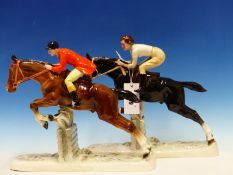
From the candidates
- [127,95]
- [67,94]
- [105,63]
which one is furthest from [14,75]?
[127,95]

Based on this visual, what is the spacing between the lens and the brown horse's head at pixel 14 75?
207 inches

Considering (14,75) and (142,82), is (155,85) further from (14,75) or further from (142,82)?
(14,75)

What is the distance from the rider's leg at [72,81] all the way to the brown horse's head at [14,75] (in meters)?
0.53

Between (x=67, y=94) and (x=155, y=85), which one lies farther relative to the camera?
(x=155, y=85)

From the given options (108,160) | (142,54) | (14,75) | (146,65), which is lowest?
(108,160)

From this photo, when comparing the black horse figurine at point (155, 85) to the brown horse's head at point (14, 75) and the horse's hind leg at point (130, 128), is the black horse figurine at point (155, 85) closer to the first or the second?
the horse's hind leg at point (130, 128)

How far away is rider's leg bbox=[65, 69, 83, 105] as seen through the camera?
5.10m

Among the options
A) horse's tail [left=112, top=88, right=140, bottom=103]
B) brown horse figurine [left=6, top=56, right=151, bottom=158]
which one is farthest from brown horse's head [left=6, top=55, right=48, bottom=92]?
horse's tail [left=112, top=88, right=140, bottom=103]

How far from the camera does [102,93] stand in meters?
5.19

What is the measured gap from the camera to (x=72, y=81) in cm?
513

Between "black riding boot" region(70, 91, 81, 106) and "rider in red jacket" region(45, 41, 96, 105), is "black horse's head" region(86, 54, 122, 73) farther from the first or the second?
"black riding boot" region(70, 91, 81, 106)

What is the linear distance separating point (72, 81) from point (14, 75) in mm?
629

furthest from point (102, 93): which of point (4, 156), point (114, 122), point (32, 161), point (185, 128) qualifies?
point (185, 128)

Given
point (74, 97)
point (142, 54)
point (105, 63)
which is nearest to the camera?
point (74, 97)
